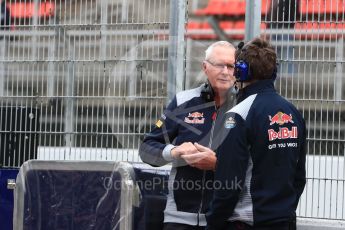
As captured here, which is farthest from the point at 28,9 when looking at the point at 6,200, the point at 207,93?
the point at 207,93

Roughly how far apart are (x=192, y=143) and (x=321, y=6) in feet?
5.63

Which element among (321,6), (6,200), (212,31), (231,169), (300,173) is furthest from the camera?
(212,31)

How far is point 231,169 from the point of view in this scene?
379cm

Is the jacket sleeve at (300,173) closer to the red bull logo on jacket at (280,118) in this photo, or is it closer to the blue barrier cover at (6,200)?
the red bull logo on jacket at (280,118)

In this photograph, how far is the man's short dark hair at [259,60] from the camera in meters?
3.92

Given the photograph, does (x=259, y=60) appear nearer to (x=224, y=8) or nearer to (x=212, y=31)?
(x=212, y=31)

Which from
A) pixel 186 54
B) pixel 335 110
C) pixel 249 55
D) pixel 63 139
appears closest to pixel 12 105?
pixel 63 139

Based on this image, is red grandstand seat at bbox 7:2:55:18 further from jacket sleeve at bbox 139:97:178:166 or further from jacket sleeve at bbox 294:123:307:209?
jacket sleeve at bbox 294:123:307:209

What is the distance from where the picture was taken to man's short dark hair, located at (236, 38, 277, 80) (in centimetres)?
392

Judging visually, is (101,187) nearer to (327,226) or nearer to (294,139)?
(294,139)

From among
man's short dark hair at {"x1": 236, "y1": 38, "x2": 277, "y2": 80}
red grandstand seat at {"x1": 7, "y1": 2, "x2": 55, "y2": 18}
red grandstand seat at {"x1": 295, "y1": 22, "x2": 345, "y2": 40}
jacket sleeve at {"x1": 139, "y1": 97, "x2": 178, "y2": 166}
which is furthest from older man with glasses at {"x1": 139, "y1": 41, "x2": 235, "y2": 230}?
red grandstand seat at {"x1": 7, "y1": 2, "x2": 55, "y2": 18}

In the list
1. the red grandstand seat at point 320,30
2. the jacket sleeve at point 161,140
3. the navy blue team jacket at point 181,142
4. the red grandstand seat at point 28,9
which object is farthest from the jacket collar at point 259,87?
the red grandstand seat at point 28,9

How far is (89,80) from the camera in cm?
615

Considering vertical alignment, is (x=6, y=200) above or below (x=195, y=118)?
below
